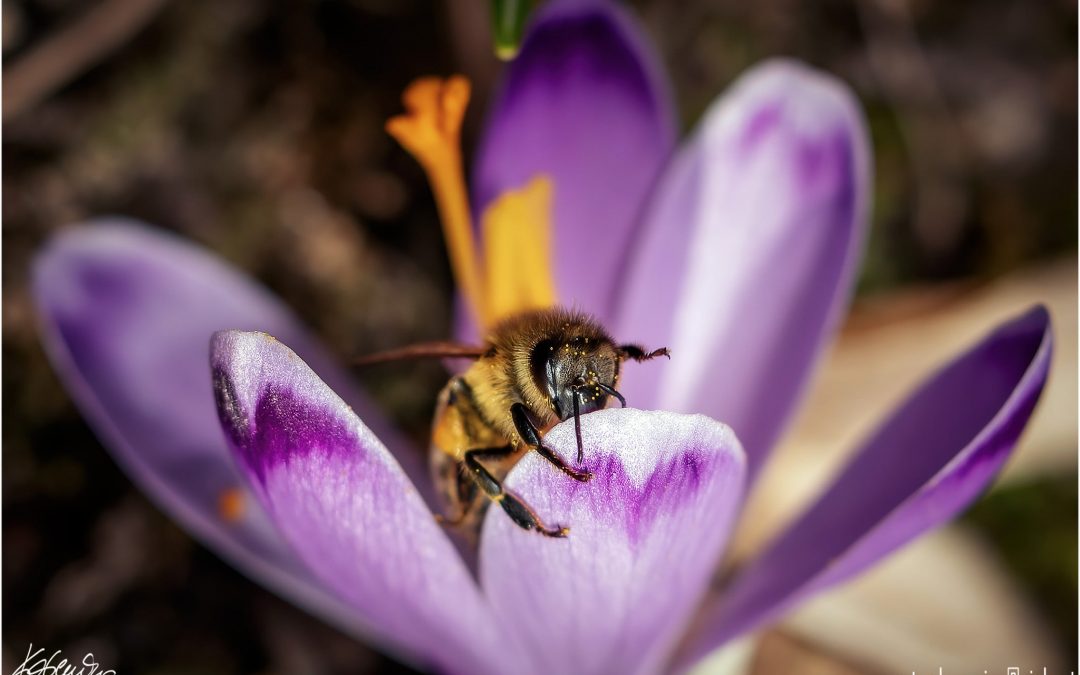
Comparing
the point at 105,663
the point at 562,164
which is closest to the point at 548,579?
the point at 562,164

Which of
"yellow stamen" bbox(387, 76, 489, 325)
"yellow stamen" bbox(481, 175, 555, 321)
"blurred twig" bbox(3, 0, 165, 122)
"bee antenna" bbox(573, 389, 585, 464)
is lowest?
"bee antenna" bbox(573, 389, 585, 464)

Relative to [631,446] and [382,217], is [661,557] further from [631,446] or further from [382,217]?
[382,217]

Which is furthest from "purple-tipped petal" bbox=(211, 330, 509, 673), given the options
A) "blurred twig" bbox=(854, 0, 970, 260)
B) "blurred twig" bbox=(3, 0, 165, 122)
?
"blurred twig" bbox=(854, 0, 970, 260)

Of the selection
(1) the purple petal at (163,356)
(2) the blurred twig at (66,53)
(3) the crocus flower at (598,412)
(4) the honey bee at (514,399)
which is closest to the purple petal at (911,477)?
(3) the crocus flower at (598,412)

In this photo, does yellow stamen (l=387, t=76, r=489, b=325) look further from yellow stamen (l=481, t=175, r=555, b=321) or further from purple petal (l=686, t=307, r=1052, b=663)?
purple petal (l=686, t=307, r=1052, b=663)

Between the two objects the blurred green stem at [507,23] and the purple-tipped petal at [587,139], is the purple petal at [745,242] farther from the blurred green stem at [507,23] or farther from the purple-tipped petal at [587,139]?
the blurred green stem at [507,23]

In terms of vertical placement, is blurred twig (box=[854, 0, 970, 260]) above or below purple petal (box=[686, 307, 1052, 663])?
above

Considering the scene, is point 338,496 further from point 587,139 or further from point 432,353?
point 587,139
